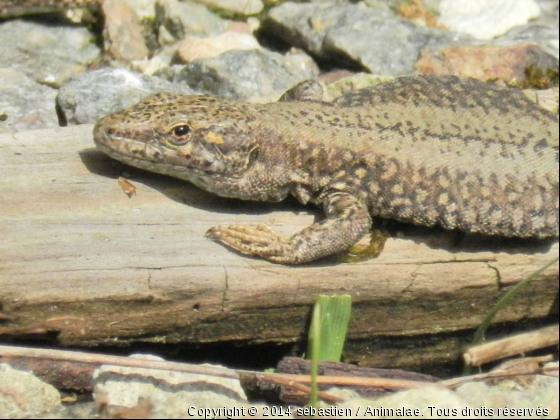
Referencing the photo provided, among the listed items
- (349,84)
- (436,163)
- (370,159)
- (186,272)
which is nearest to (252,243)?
(186,272)

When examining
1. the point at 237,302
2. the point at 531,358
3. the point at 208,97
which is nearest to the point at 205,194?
the point at 208,97

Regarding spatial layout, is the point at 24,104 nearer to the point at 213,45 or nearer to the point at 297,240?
the point at 213,45

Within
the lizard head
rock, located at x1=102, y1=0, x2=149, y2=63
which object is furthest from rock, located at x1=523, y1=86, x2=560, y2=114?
rock, located at x1=102, y1=0, x2=149, y2=63

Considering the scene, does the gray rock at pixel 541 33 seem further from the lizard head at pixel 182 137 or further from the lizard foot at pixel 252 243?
the lizard foot at pixel 252 243

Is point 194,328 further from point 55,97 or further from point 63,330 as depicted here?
point 55,97

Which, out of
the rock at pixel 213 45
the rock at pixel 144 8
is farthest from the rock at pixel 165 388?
the rock at pixel 144 8

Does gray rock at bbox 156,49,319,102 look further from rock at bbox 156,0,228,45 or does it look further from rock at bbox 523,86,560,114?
rock at bbox 523,86,560,114
